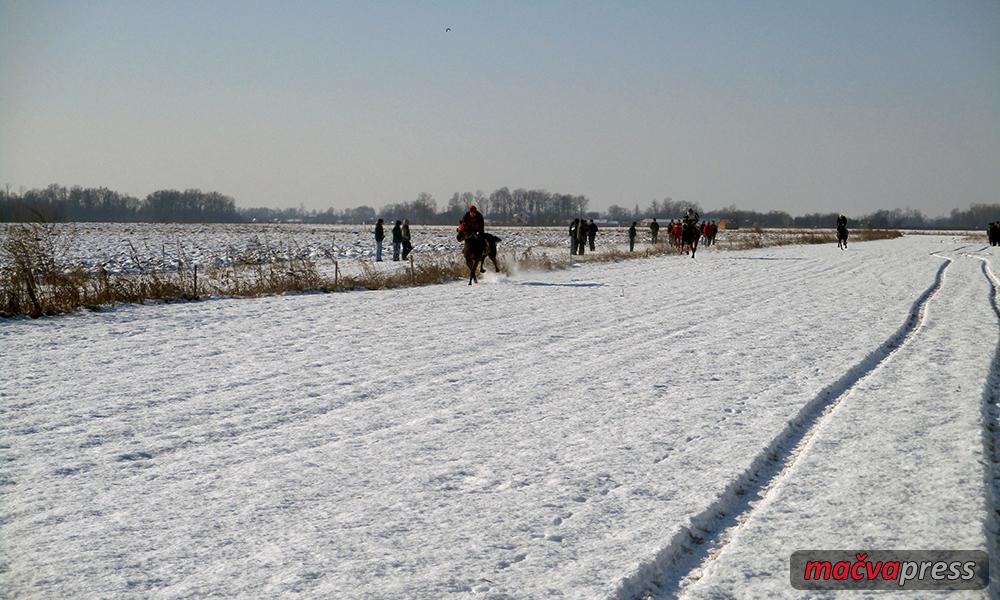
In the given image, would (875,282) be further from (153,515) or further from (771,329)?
(153,515)

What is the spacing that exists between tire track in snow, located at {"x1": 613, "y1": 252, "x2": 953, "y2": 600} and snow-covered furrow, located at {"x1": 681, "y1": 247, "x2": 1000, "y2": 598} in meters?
0.06

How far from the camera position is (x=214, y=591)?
3521mm

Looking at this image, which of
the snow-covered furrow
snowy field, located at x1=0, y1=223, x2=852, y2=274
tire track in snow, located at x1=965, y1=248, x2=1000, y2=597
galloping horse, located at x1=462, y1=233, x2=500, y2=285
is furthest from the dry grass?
tire track in snow, located at x1=965, y1=248, x2=1000, y2=597

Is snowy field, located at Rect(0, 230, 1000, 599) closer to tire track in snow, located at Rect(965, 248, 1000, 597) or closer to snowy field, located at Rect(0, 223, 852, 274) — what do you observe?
tire track in snow, located at Rect(965, 248, 1000, 597)

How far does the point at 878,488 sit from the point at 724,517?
3.74 feet

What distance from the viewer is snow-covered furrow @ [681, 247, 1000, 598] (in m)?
4.03

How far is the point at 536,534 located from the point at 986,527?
2.52m

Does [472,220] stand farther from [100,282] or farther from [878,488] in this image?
[878,488]

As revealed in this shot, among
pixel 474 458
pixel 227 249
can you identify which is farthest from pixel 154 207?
pixel 474 458

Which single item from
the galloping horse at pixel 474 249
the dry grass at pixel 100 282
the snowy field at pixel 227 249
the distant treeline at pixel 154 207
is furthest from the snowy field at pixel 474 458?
the distant treeline at pixel 154 207

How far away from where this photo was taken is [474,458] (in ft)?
18.0

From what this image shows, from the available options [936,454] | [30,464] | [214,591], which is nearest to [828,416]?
[936,454]

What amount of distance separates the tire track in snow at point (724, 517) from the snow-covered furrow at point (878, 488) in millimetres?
58

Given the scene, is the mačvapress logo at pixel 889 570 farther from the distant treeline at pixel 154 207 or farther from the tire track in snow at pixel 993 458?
the distant treeline at pixel 154 207
